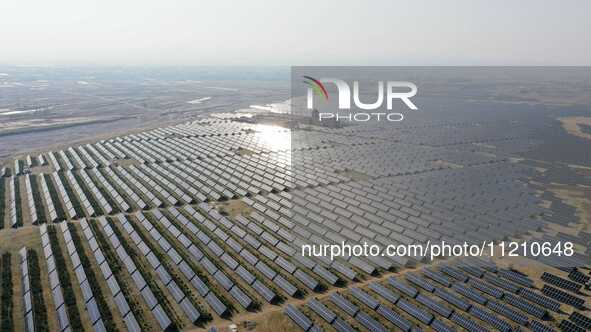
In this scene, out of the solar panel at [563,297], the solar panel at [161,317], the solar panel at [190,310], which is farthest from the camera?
the solar panel at [563,297]

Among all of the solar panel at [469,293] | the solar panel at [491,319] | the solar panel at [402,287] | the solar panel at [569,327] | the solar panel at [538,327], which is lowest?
the solar panel at [569,327]

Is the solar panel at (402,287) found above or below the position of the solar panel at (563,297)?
above

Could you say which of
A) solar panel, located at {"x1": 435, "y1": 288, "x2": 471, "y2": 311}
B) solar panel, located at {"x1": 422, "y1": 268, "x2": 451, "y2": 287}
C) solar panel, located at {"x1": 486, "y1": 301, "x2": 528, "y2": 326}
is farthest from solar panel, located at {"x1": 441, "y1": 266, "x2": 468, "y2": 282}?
solar panel, located at {"x1": 486, "y1": 301, "x2": 528, "y2": 326}

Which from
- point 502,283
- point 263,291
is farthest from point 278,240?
point 502,283

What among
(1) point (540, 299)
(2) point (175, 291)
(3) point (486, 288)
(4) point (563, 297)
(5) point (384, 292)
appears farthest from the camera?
(3) point (486, 288)

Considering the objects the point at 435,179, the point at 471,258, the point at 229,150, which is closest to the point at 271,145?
the point at 229,150

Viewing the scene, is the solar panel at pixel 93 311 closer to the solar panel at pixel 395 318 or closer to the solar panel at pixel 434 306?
the solar panel at pixel 395 318

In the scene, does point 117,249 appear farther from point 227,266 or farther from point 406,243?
point 406,243

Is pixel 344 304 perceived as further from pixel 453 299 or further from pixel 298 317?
pixel 453 299

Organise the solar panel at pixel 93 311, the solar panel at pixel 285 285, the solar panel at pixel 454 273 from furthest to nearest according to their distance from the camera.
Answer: the solar panel at pixel 454 273 → the solar panel at pixel 285 285 → the solar panel at pixel 93 311

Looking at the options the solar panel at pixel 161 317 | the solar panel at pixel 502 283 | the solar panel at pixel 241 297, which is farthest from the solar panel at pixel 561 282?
the solar panel at pixel 161 317
